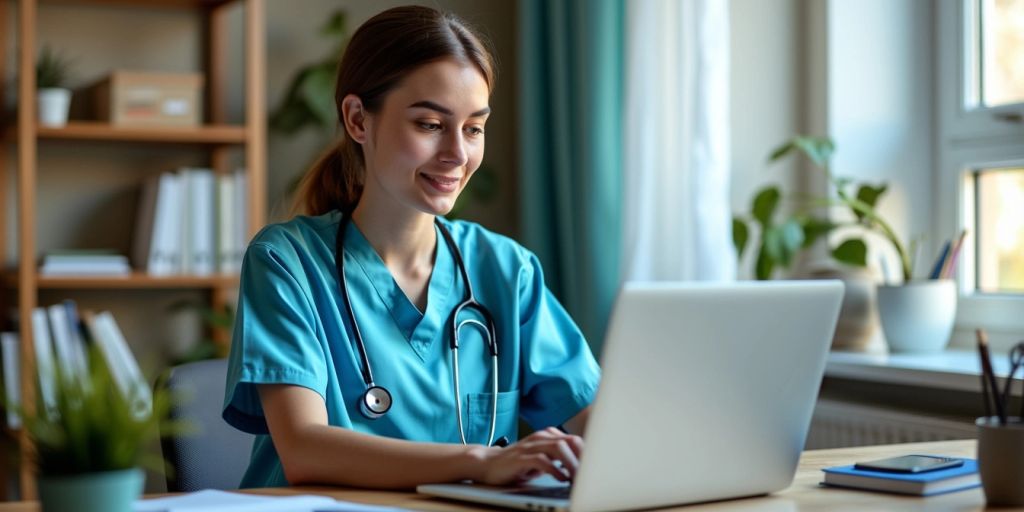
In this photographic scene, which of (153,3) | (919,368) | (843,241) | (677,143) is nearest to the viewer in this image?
(919,368)

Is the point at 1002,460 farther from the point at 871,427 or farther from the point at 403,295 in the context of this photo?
the point at 871,427

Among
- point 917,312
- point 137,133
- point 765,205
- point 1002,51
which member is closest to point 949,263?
point 917,312

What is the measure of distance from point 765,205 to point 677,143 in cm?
25

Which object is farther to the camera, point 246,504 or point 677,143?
point 677,143

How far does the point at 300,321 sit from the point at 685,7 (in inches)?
57.5

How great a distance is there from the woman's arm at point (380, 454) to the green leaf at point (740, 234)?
1393 millimetres

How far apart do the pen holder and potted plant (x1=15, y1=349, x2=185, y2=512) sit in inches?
28.5

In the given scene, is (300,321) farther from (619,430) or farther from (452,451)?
(619,430)

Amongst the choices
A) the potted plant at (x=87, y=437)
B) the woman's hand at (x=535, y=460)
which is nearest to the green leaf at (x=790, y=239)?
the woman's hand at (x=535, y=460)

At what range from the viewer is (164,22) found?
119 inches

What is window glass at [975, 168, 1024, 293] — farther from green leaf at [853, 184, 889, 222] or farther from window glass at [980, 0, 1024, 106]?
green leaf at [853, 184, 889, 222]

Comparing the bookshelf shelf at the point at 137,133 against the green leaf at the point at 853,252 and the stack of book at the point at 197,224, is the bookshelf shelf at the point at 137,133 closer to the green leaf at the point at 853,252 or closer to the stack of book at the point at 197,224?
the stack of book at the point at 197,224

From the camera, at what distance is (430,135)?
1.53 metres

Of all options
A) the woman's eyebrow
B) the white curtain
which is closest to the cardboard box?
the white curtain
